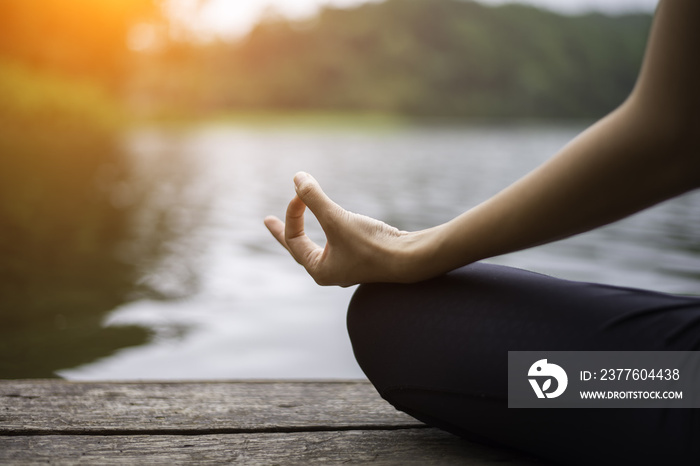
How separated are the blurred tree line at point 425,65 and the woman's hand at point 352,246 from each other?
40.5 meters

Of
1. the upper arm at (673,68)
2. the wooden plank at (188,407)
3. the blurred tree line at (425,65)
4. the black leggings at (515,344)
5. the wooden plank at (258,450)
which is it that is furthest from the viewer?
the blurred tree line at (425,65)

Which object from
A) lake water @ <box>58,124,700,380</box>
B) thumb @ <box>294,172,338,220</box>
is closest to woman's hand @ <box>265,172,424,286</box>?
thumb @ <box>294,172,338,220</box>

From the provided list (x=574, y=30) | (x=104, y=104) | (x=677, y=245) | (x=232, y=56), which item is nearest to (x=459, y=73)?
(x=574, y=30)

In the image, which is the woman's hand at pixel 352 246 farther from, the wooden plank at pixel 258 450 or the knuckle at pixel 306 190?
the wooden plank at pixel 258 450

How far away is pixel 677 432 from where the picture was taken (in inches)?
27.0

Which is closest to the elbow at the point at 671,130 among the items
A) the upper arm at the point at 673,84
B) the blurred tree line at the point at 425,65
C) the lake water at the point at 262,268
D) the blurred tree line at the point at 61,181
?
the upper arm at the point at 673,84

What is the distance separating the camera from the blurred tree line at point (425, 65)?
44531 mm

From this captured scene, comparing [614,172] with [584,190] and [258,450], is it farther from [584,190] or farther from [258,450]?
[258,450]

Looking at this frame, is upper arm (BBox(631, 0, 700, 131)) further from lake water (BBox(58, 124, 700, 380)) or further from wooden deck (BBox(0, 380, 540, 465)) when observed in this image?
lake water (BBox(58, 124, 700, 380))

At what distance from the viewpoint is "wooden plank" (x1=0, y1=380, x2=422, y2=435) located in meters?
0.93

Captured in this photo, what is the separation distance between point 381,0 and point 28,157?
51.4 m

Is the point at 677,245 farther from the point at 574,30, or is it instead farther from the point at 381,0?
the point at 381,0

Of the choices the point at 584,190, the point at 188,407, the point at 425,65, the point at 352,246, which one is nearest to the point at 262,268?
the point at 188,407

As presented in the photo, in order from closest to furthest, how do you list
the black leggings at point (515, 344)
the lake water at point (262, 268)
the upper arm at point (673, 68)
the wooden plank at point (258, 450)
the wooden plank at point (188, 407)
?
the upper arm at point (673, 68) → the black leggings at point (515, 344) → the wooden plank at point (258, 450) → the wooden plank at point (188, 407) → the lake water at point (262, 268)
